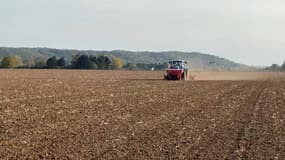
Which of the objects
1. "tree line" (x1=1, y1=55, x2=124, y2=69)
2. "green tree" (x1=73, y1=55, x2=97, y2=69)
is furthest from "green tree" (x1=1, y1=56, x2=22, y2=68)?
"green tree" (x1=73, y1=55, x2=97, y2=69)

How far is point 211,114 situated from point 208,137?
16.8ft

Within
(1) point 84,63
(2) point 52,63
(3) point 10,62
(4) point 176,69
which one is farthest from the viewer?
(3) point 10,62

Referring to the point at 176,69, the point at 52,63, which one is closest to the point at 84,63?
the point at 52,63

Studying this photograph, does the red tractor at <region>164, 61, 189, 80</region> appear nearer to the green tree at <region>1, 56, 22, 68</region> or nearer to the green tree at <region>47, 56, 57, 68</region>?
the green tree at <region>47, 56, 57, 68</region>

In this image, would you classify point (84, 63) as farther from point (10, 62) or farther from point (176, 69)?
point (176, 69)

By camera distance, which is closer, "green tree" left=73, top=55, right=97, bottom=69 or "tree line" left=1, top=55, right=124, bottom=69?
"tree line" left=1, top=55, right=124, bottom=69

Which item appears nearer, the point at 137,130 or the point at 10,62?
the point at 137,130

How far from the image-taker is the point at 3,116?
1558 cm

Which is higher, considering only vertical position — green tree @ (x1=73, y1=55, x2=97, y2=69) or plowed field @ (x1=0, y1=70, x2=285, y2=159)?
green tree @ (x1=73, y1=55, x2=97, y2=69)

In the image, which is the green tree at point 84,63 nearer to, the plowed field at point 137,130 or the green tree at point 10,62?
the green tree at point 10,62

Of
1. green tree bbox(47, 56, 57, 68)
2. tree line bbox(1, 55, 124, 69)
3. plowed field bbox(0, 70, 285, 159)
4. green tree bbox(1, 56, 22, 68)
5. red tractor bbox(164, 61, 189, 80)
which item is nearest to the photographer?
plowed field bbox(0, 70, 285, 159)

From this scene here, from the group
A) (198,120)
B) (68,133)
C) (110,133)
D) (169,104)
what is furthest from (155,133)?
(169,104)

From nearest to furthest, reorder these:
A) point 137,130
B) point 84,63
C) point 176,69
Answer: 1. point 137,130
2. point 176,69
3. point 84,63

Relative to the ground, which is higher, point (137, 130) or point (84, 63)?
point (84, 63)
